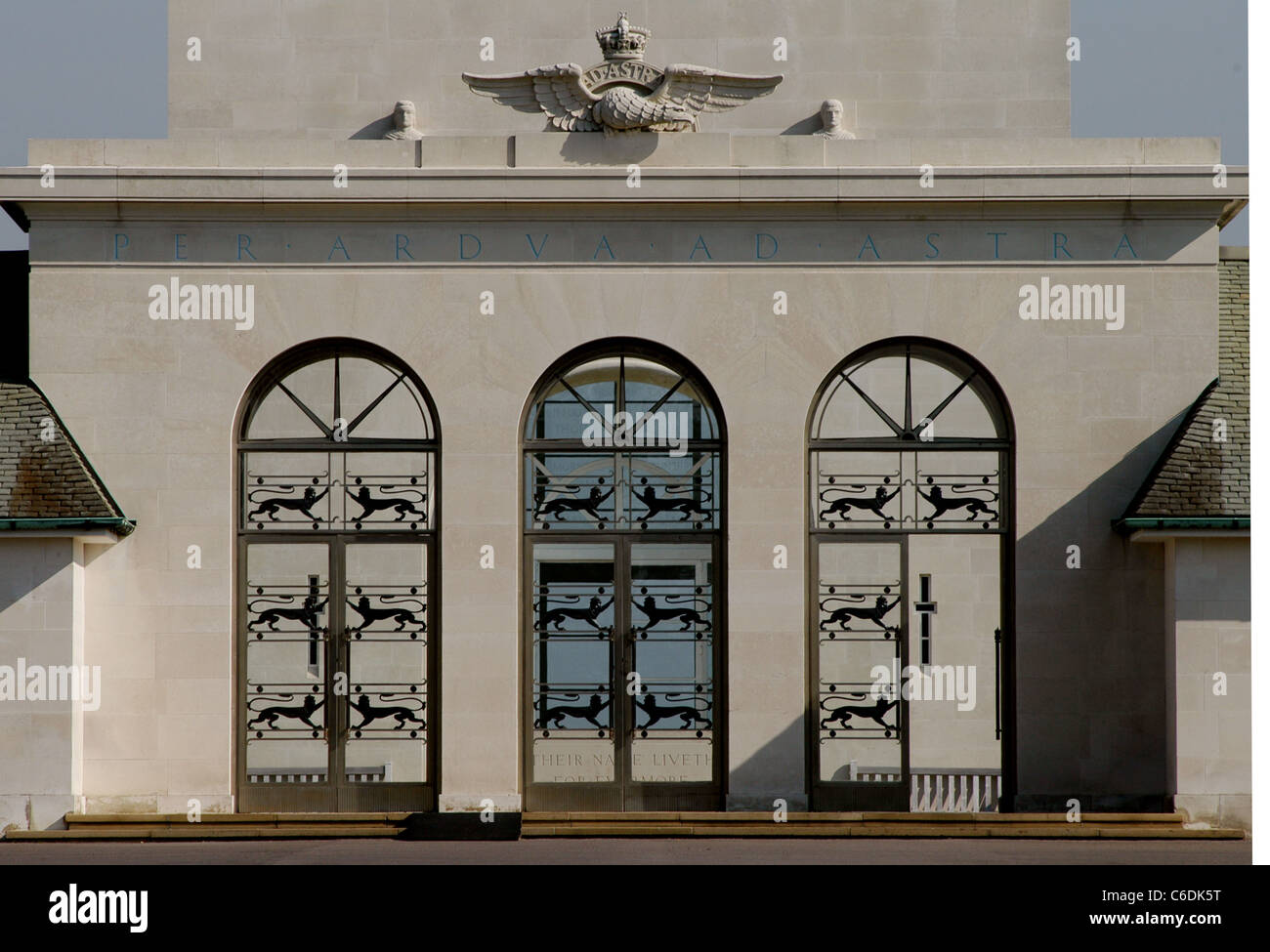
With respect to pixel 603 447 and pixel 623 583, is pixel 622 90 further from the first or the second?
pixel 623 583

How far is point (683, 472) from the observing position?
2291 cm

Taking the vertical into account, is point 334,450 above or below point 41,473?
above

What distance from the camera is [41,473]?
868 inches

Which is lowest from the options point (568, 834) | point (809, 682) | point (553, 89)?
point (568, 834)

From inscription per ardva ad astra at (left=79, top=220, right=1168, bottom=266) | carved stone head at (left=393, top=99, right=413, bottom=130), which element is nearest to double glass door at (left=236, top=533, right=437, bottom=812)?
inscription per ardva ad astra at (left=79, top=220, right=1168, bottom=266)

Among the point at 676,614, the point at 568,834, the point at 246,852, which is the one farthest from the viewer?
the point at 676,614

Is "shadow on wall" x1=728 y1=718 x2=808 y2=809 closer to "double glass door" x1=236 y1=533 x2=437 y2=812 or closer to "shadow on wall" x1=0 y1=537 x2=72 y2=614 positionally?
"double glass door" x1=236 y1=533 x2=437 y2=812

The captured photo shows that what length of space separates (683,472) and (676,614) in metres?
1.94

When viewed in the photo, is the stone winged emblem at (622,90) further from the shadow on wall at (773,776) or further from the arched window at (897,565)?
the shadow on wall at (773,776)

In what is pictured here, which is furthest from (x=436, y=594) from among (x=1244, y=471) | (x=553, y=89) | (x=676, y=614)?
(x=1244, y=471)

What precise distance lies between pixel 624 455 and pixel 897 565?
425 centimetres

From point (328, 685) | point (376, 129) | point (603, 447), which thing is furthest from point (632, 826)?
point (376, 129)

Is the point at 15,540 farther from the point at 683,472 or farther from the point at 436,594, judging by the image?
the point at 683,472

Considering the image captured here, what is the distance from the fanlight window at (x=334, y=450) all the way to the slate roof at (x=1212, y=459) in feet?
31.7
